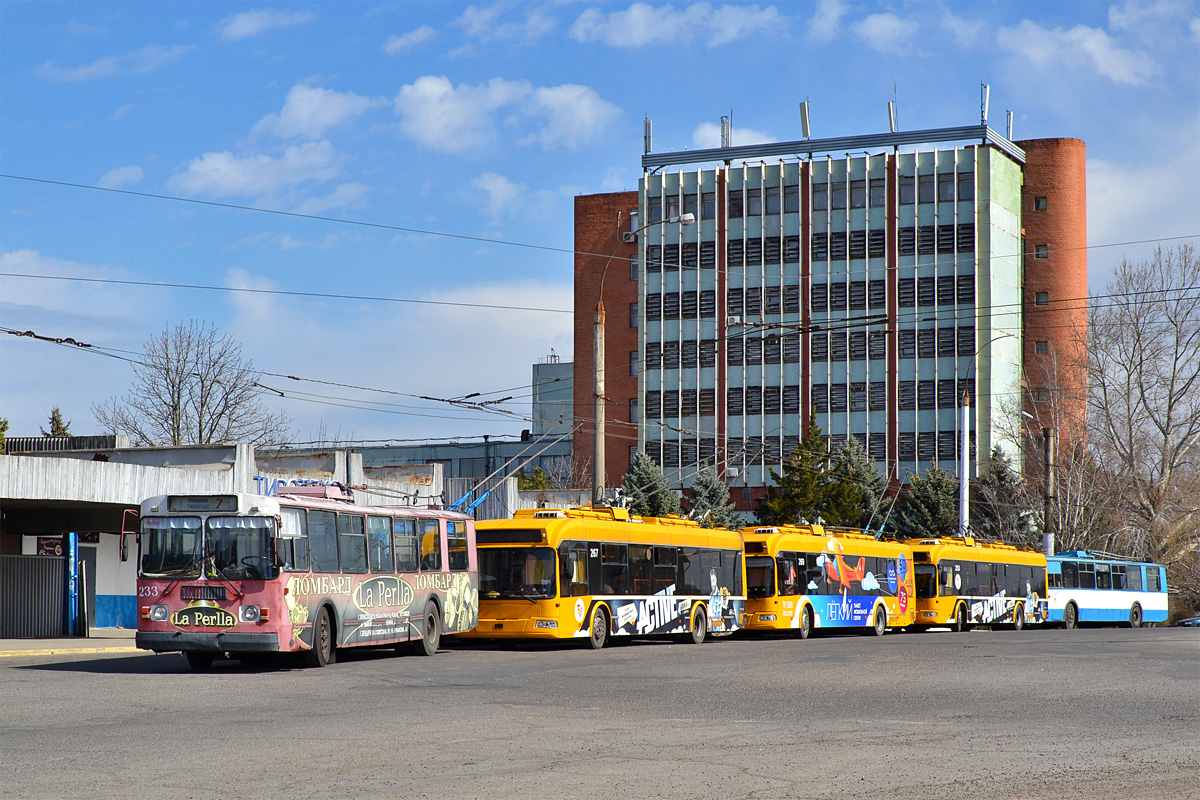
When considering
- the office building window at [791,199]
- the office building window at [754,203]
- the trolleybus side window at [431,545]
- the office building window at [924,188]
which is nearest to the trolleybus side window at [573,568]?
the trolleybus side window at [431,545]

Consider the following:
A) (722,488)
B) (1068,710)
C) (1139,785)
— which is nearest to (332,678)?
(1068,710)

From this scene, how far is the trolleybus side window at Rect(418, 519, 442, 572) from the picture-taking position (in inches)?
949

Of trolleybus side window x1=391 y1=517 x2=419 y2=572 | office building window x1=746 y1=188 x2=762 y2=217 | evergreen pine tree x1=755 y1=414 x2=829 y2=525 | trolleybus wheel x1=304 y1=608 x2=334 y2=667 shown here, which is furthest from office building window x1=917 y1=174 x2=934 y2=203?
trolleybus wheel x1=304 y1=608 x2=334 y2=667

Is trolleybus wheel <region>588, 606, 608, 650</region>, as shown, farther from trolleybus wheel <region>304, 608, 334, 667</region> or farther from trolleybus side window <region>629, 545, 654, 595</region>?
trolleybus wheel <region>304, 608, 334, 667</region>

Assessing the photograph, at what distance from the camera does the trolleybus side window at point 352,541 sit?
70.3 feet

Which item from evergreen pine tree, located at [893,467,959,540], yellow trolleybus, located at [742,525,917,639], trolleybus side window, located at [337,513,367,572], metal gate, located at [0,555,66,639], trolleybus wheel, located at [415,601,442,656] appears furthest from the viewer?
evergreen pine tree, located at [893,467,959,540]

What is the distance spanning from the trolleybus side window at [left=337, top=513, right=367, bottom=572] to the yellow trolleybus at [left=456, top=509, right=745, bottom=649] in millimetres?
4976

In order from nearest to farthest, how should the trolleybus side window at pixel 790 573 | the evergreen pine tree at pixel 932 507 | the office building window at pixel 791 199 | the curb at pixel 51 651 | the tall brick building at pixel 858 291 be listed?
the curb at pixel 51 651
the trolleybus side window at pixel 790 573
the evergreen pine tree at pixel 932 507
the tall brick building at pixel 858 291
the office building window at pixel 791 199

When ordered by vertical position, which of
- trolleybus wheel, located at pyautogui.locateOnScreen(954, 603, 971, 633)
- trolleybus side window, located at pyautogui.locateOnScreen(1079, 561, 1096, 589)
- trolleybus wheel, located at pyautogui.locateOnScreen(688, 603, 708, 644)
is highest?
trolleybus wheel, located at pyautogui.locateOnScreen(688, 603, 708, 644)

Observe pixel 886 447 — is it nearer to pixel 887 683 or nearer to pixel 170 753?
pixel 887 683

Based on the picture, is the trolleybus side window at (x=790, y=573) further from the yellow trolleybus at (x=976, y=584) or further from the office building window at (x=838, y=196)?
the office building window at (x=838, y=196)

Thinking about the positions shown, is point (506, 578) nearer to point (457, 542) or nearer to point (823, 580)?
point (457, 542)

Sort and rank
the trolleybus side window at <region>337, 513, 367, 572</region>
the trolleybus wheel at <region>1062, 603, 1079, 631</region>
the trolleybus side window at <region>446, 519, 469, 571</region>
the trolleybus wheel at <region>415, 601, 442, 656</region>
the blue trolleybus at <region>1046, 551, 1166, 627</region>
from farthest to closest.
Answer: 1. the trolleybus wheel at <region>1062, 603, 1079, 631</region>
2. the blue trolleybus at <region>1046, 551, 1166, 627</region>
3. the trolleybus side window at <region>446, 519, 469, 571</region>
4. the trolleybus wheel at <region>415, 601, 442, 656</region>
5. the trolleybus side window at <region>337, 513, 367, 572</region>

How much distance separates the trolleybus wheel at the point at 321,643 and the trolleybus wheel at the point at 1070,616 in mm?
34859
